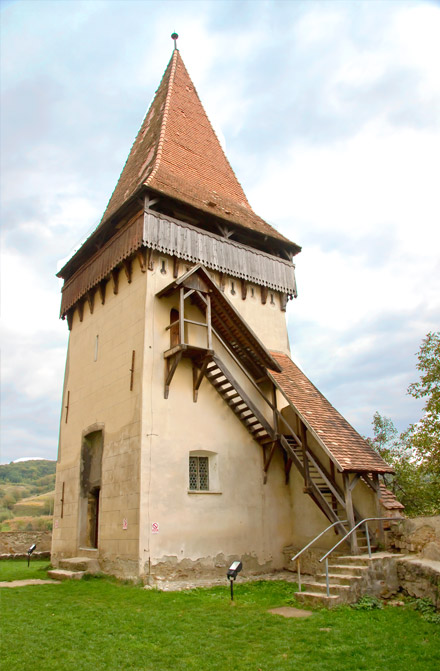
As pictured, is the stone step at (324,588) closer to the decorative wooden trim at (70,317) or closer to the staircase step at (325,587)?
the staircase step at (325,587)

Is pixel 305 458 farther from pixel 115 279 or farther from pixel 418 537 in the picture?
pixel 115 279

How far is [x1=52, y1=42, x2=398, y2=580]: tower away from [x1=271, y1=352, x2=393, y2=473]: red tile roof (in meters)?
0.06

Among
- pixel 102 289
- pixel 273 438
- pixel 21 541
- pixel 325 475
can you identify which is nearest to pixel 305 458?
pixel 325 475

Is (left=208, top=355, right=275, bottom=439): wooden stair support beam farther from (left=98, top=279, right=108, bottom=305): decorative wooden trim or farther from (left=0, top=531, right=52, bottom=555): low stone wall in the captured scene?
(left=0, top=531, right=52, bottom=555): low stone wall

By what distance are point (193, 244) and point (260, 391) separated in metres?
5.23

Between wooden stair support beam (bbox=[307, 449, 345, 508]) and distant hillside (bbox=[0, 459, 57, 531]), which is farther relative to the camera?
distant hillside (bbox=[0, 459, 57, 531])

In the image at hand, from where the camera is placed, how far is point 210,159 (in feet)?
71.6

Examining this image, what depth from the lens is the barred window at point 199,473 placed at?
47.1ft

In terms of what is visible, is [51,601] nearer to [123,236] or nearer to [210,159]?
[123,236]

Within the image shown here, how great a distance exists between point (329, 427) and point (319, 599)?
201 inches

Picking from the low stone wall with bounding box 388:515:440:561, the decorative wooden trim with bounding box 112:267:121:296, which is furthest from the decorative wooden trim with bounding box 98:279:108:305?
the low stone wall with bounding box 388:515:440:561

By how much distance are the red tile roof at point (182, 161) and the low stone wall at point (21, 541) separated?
15736 millimetres

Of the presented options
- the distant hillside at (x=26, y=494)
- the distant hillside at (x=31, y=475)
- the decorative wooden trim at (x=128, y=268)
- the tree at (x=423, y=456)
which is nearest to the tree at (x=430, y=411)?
the tree at (x=423, y=456)

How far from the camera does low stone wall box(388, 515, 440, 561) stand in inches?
412
